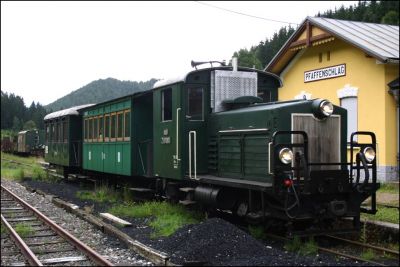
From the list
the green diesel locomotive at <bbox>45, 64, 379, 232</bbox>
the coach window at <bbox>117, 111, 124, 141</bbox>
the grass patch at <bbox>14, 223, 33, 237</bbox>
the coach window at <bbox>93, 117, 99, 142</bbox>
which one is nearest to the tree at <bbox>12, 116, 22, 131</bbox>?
the coach window at <bbox>93, 117, 99, 142</bbox>

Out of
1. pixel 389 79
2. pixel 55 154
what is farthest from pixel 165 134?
pixel 55 154

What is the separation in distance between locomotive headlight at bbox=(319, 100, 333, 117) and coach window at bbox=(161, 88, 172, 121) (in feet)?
12.0

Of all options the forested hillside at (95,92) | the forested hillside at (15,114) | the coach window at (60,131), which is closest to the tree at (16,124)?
the forested hillside at (15,114)

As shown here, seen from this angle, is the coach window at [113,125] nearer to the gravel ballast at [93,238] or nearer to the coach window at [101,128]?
the coach window at [101,128]

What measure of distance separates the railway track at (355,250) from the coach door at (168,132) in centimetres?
280

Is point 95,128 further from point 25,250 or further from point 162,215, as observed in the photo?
point 25,250

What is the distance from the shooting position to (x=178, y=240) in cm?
766

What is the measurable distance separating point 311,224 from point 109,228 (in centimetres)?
360

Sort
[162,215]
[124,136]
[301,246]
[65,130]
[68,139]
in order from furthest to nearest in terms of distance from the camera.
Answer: [65,130] → [68,139] → [124,136] → [162,215] → [301,246]

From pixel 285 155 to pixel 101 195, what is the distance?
8.29 metres

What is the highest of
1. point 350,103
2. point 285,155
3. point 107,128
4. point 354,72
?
point 354,72

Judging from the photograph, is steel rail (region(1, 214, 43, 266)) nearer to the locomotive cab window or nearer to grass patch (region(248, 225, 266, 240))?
grass patch (region(248, 225, 266, 240))

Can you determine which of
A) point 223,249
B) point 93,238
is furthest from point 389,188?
point 93,238

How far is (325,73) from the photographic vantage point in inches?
730
